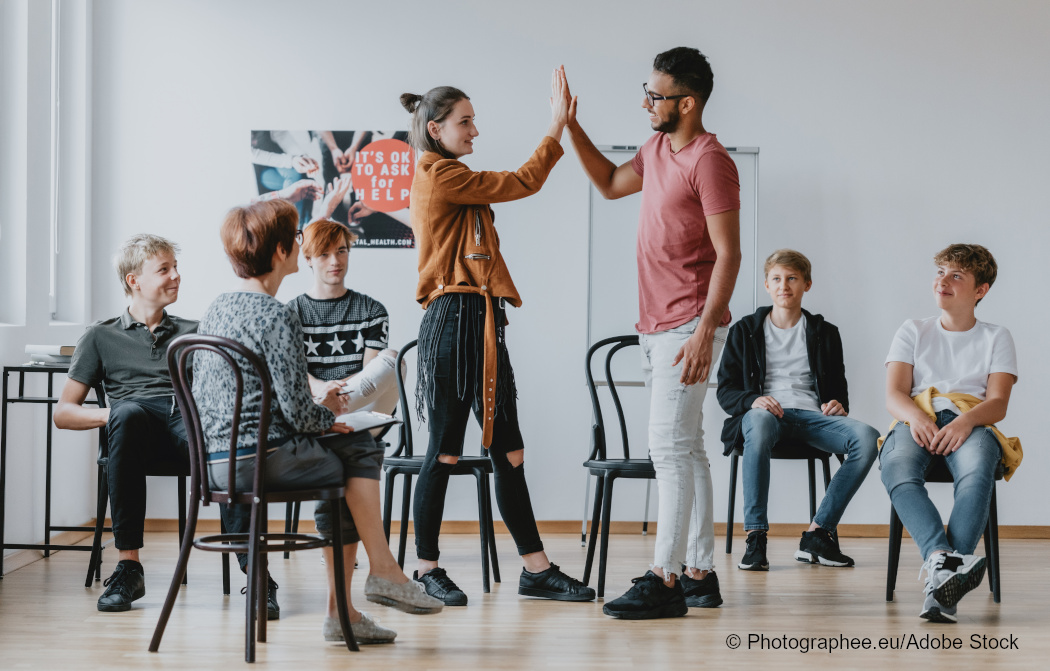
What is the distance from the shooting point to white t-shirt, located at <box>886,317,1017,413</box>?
115 inches

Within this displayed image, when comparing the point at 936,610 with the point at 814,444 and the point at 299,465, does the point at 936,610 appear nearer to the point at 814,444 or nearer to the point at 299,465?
the point at 814,444

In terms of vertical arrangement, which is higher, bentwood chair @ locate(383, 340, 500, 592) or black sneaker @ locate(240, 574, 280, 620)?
bentwood chair @ locate(383, 340, 500, 592)

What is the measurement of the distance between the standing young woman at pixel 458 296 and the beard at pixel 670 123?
27 cm

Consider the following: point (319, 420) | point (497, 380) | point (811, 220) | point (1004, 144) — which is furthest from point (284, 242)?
point (1004, 144)

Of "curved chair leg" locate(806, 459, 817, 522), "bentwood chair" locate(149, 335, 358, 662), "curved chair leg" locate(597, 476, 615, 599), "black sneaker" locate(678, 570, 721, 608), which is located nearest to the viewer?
"bentwood chair" locate(149, 335, 358, 662)

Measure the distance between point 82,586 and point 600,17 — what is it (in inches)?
114

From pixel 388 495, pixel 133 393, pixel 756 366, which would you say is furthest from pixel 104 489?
pixel 756 366

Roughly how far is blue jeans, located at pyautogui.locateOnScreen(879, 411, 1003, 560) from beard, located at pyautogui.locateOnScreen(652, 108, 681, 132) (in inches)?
44.4

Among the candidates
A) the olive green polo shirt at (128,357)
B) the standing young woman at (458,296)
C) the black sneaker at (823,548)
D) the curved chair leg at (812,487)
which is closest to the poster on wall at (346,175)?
the olive green polo shirt at (128,357)

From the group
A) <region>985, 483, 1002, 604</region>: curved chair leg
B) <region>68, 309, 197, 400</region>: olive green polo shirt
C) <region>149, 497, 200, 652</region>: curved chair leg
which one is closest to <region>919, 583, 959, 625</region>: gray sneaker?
<region>985, 483, 1002, 604</region>: curved chair leg

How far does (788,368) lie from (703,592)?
46.5 inches

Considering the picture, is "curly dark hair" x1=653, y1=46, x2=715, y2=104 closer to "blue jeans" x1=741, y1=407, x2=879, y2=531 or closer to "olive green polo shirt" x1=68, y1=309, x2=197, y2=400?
"blue jeans" x1=741, y1=407, x2=879, y2=531

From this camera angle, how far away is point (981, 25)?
4109 millimetres

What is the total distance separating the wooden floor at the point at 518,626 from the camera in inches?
86.7
